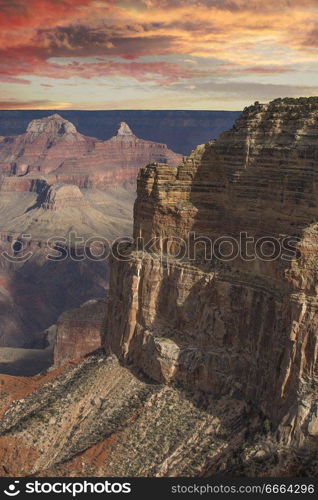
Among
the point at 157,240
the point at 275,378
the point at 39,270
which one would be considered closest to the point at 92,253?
the point at 39,270

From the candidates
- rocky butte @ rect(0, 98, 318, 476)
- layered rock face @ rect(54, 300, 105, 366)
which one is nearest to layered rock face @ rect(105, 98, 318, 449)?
rocky butte @ rect(0, 98, 318, 476)

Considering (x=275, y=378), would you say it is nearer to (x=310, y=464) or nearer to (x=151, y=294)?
(x=310, y=464)

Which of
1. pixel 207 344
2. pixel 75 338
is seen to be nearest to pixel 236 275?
pixel 207 344

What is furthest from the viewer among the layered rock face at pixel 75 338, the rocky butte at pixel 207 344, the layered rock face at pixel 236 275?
the layered rock face at pixel 75 338

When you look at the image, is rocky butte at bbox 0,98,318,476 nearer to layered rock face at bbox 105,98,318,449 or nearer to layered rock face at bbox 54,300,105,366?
layered rock face at bbox 105,98,318,449

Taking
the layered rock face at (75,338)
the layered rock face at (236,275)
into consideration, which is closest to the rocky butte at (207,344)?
the layered rock face at (236,275)

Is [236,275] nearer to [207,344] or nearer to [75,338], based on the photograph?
[207,344]

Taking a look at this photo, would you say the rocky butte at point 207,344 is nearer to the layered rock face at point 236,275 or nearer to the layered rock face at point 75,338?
the layered rock face at point 236,275
